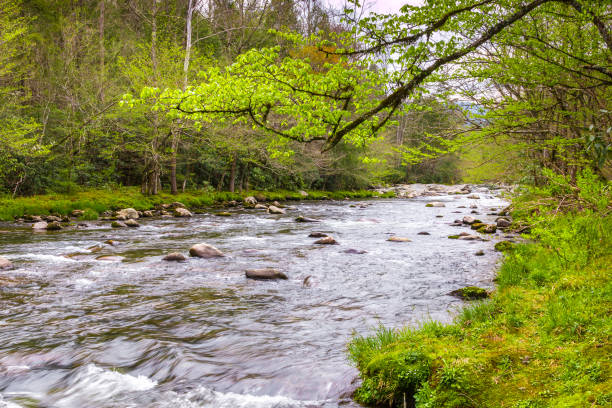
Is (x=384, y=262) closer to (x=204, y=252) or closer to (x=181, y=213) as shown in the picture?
(x=204, y=252)

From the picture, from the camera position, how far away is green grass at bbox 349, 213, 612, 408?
10.9ft

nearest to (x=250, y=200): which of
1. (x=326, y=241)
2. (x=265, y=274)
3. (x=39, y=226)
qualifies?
(x=39, y=226)

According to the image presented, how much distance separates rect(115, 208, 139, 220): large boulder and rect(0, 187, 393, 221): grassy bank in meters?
1.05

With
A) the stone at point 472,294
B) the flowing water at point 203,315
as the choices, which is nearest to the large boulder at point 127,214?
the flowing water at point 203,315

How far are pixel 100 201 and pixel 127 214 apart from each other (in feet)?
8.37

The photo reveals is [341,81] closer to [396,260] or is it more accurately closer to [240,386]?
[240,386]

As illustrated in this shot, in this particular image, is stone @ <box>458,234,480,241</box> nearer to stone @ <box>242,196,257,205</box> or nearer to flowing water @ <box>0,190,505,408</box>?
flowing water @ <box>0,190,505,408</box>

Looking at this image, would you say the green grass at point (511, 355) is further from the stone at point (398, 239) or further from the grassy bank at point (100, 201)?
the grassy bank at point (100, 201)

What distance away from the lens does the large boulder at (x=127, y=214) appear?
1934 centimetres

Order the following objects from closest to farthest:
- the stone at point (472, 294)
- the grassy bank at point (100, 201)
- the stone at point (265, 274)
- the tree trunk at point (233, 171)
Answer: the stone at point (472, 294) < the stone at point (265, 274) < the grassy bank at point (100, 201) < the tree trunk at point (233, 171)

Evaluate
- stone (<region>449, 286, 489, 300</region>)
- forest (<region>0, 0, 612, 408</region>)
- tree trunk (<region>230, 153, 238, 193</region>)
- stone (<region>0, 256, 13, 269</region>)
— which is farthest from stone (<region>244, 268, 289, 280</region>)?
tree trunk (<region>230, 153, 238, 193</region>)

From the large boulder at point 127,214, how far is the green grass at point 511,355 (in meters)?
17.0

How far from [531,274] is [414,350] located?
3848 mm

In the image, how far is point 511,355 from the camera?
12.9 ft
